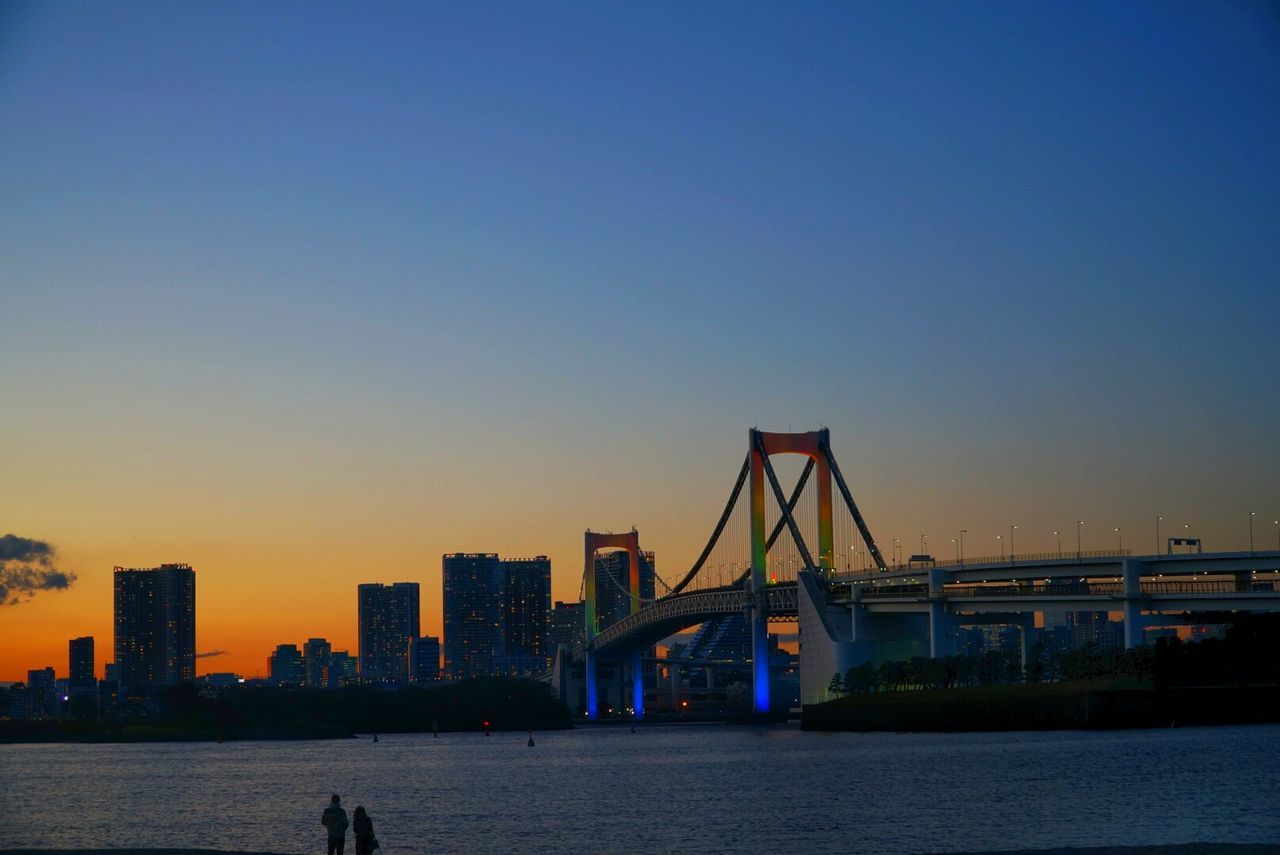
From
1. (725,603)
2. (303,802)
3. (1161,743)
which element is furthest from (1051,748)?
(725,603)

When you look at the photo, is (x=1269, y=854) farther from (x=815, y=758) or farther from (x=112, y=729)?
(x=112, y=729)

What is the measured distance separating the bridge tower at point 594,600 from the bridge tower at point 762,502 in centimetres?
2830

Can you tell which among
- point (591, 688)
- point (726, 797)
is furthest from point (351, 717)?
point (726, 797)

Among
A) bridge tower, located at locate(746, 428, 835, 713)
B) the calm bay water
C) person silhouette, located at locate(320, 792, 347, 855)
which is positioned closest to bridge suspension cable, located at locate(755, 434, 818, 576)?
bridge tower, located at locate(746, 428, 835, 713)

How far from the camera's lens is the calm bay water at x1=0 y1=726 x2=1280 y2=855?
38.8 meters

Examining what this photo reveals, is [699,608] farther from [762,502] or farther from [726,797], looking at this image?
[726,797]

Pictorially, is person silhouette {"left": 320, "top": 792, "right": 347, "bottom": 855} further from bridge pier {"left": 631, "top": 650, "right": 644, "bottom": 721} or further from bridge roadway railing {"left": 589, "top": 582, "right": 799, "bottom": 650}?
bridge pier {"left": 631, "top": 650, "right": 644, "bottom": 721}

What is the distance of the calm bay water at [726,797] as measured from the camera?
3881 cm

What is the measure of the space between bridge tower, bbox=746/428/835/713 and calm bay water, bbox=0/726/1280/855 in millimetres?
23200

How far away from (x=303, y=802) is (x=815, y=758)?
75.6 feet

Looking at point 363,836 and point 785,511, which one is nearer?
point 363,836

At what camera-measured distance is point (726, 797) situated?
170ft

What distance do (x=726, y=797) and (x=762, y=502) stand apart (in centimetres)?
6518

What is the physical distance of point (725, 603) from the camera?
11544cm
